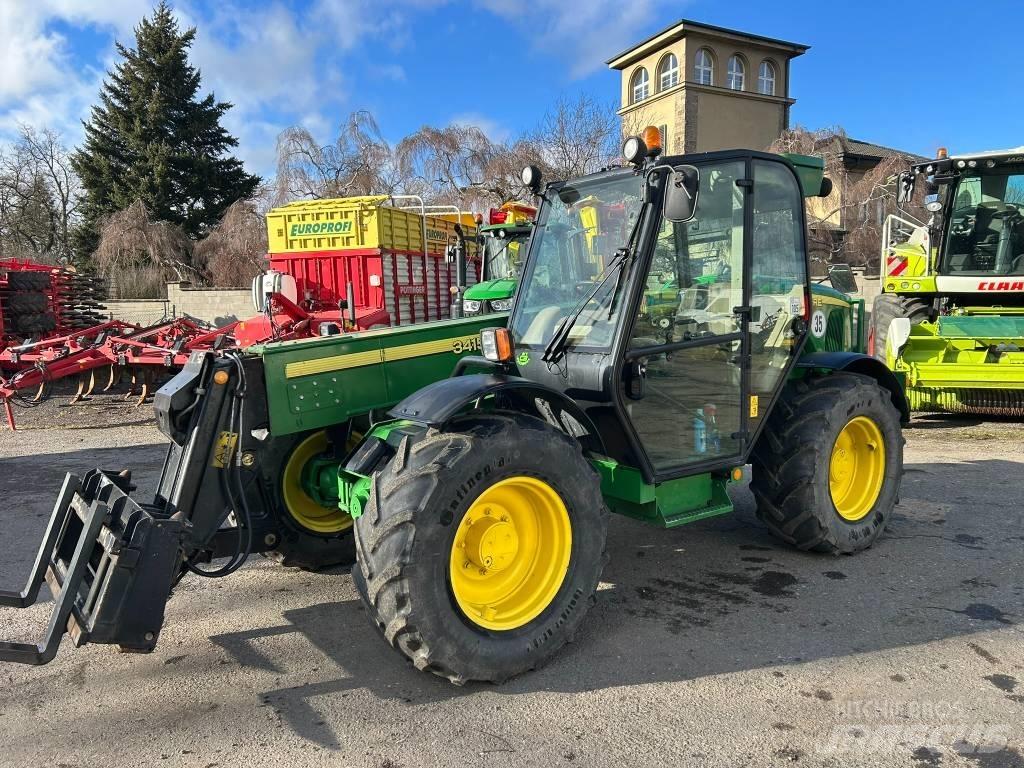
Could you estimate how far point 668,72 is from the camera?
3625 centimetres

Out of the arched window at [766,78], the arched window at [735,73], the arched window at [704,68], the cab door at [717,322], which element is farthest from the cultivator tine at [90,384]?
the arched window at [766,78]

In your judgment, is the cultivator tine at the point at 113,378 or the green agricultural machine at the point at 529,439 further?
the cultivator tine at the point at 113,378

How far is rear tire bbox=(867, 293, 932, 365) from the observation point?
921cm

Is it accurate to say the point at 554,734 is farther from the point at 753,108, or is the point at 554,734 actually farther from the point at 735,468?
the point at 753,108

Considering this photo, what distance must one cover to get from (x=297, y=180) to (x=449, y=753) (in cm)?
2496

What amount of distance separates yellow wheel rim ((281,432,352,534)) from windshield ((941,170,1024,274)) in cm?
842

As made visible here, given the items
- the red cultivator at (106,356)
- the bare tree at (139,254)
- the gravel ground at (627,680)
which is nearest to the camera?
the gravel ground at (627,680)

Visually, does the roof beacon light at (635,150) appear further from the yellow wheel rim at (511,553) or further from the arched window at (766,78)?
the arched window at (766,78)

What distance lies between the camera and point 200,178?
100 ft

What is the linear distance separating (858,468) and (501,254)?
6531 millimetres

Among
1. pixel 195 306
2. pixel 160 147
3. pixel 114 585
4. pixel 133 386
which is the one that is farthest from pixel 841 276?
pixel 160 147

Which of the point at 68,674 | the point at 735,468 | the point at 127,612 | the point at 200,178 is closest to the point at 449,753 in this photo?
the point at 127,612

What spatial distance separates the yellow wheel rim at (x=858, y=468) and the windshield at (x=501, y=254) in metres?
5.76

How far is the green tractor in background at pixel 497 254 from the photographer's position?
356 inches
